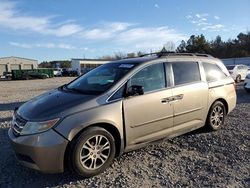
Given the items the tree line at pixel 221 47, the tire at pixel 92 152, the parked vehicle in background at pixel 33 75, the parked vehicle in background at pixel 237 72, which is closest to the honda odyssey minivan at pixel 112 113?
the tire at pixel 92 152

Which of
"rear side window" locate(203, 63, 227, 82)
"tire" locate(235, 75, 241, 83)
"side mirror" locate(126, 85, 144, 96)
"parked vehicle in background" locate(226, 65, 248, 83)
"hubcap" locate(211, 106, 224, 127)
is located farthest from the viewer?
"tire" locate(235, 75, 241, 83)

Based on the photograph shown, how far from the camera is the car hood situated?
172 inches

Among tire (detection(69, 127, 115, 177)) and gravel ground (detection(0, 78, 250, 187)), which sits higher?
tire (detection(69, 127, 115, 177))

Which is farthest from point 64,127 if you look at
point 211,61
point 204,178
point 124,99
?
point 211,61

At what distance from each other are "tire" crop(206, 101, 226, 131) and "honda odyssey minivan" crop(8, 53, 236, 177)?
0.03 meters

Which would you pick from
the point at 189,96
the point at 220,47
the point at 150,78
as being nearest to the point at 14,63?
the point at 220,47

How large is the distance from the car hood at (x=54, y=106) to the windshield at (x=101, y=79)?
0.95 feet

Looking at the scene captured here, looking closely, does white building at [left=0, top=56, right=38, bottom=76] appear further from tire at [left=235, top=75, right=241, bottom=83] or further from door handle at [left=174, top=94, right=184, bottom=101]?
door handle at [left=174, top=94, right=184, bottom=101]

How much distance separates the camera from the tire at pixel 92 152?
438 centimetres

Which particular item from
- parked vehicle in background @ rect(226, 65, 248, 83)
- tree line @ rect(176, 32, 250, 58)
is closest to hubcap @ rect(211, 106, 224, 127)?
parked vehicle in background @ rect(226, 65, 248, 83)

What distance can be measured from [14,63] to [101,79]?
82.5 meters

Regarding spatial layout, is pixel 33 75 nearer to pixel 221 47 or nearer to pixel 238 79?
pixel 238 79

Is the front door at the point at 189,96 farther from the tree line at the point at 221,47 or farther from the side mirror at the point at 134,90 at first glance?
the tree line at the point at 221,47

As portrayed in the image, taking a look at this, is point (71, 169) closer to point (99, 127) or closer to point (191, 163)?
point (99, 127)
